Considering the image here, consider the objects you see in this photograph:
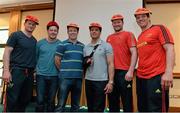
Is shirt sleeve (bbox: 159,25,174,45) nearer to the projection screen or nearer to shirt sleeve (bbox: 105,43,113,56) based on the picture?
shirt sleeve (bbox: 105,43,113,56)

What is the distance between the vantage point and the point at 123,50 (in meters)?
3.02

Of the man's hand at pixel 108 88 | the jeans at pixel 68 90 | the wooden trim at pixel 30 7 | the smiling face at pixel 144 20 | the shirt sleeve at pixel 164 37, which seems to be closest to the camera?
the shirt sleeve at pixel 164 37

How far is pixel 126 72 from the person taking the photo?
9.73 ft

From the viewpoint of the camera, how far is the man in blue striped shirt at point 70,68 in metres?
2.94

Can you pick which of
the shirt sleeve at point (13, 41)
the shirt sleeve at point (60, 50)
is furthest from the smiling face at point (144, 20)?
the shirt sleeve at point (13, 41)

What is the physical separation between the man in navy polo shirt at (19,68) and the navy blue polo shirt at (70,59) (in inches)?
15.1

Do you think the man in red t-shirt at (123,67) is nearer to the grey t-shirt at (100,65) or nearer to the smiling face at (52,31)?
the grey t-shirt at (100,65)

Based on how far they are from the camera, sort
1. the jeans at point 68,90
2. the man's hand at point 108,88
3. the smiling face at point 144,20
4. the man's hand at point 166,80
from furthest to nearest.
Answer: the jeans at point 68,90
the man's hand at point 108,88
the smiling face at point 144,20
the man's hand at point 166,80

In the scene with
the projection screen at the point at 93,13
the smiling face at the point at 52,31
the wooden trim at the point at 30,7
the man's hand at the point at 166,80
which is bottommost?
the man's hand at the point at 166,80

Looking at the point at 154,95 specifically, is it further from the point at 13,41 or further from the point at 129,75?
the point at 13,41

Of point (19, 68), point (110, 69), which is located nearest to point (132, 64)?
point (110, 69)

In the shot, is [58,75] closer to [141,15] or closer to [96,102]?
[96,102]

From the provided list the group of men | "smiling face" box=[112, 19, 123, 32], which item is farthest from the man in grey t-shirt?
"smiling face" box=[112, 19, 123, 32]

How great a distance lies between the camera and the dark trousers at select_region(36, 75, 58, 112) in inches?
122
